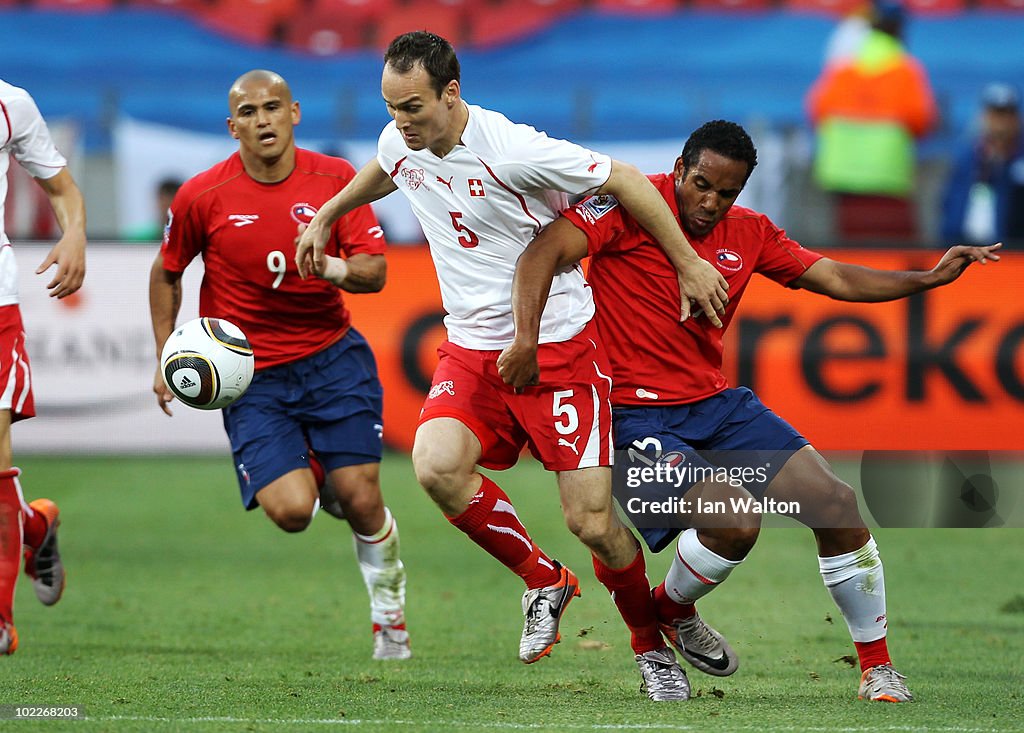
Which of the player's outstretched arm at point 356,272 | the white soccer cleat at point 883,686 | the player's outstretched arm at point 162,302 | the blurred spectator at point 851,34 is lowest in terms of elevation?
the white soccer cleat at point 883,686

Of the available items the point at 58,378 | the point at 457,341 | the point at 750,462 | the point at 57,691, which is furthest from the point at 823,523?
the point at 58,378

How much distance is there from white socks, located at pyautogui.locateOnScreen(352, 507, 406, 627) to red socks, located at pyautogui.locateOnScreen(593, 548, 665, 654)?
4.13 feet

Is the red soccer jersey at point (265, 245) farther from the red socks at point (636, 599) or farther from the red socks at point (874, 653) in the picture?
the red socks at point (874, 653)

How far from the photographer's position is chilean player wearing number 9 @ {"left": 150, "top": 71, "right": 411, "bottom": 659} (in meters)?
6.45

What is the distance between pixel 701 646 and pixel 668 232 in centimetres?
158

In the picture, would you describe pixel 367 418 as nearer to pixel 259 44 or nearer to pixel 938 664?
pixel 938 664

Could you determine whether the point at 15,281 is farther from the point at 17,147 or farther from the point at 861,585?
the point at 861,585

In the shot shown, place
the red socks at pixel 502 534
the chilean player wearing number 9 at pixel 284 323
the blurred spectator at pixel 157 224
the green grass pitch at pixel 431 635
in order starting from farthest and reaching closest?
the blurred spectator at pixel 157 224 < the chilean player wearing number 9 at pixel 284 323 < the red socks at pixel 502 534 < the green grass pitch at pixel 431 635

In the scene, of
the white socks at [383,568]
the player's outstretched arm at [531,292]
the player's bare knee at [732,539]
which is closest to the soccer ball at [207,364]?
the white socks at [383,568]

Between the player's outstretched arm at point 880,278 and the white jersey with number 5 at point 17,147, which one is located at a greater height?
the white jersey with number 5 at point 17,147

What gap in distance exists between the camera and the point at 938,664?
19.8ft

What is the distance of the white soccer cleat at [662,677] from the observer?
539 cm

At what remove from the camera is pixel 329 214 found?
587 cm

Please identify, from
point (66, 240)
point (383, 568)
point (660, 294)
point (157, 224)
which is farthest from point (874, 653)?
point (157, 224)
